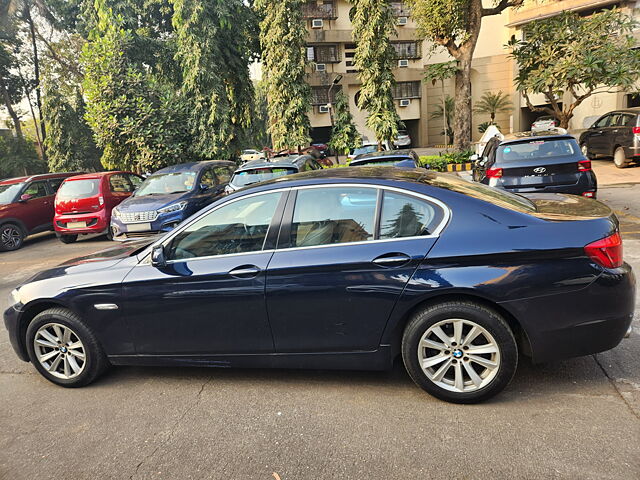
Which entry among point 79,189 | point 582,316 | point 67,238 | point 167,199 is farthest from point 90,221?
point 582,316

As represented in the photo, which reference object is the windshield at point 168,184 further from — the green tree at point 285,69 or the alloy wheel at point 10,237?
the green tree at point 285,69

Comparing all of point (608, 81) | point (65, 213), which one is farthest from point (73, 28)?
point (608, 81)

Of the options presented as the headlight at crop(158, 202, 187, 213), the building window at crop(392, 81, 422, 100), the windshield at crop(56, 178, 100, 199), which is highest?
the building window at crop(392, 81, 422, 100)

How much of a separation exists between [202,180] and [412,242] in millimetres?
7834

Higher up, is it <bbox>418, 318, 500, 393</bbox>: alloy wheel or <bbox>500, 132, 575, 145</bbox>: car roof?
<bbox>500, 132, 575, 145</bbox>: car roof

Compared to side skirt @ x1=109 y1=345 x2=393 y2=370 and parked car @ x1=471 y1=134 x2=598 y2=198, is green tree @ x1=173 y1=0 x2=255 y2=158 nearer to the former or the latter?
parked car @ x1=471 y1=134 x2=598 y2=198

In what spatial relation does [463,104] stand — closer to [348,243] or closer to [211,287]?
[348,243]

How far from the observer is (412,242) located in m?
3.02

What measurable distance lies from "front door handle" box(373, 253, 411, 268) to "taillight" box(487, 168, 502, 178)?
530 cm

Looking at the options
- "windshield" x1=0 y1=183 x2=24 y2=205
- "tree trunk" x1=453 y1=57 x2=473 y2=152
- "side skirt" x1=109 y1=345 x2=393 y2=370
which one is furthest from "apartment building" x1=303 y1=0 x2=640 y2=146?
"side skirt" x1=109 y1=345 x2=393 y2=370

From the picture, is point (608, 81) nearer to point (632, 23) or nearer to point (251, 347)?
point (632, 23)

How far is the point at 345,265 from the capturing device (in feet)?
9.99

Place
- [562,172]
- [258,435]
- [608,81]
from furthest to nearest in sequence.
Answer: [608,81] → [562,172] → [258,435]

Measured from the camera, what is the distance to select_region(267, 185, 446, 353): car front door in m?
3.01
